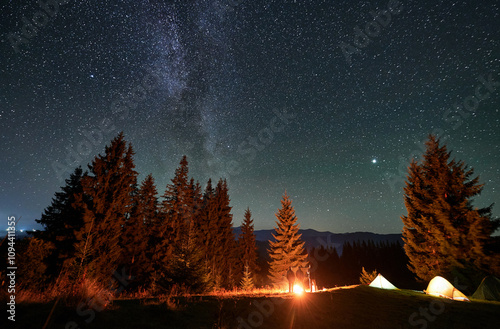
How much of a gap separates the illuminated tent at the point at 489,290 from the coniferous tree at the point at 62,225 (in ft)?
87.9

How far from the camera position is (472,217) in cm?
1998

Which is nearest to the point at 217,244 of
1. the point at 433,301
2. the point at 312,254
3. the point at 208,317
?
the point at 433,301

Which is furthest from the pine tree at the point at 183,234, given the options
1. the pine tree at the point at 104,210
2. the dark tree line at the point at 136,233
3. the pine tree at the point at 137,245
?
the pine tree at the point at 104,210

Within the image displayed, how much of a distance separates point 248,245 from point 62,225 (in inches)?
1184

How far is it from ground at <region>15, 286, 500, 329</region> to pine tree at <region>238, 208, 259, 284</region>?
32561 millimetres

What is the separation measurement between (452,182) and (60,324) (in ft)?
96.4

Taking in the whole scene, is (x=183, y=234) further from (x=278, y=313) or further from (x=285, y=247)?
(x=285, y=247)

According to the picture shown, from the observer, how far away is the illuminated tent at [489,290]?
1459cm

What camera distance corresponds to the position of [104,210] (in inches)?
781

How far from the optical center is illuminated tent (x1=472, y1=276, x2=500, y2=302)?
14593mm

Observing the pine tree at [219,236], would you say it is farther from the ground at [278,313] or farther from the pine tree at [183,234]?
the ground at [278,313]

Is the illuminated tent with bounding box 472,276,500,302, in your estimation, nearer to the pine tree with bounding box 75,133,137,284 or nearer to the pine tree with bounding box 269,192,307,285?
the pine tree with bounding box 269,192,307,285

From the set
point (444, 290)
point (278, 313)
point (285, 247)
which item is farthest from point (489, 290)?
point (285, 247)

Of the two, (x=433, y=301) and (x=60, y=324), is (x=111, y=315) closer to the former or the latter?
(x=60, y=324)
